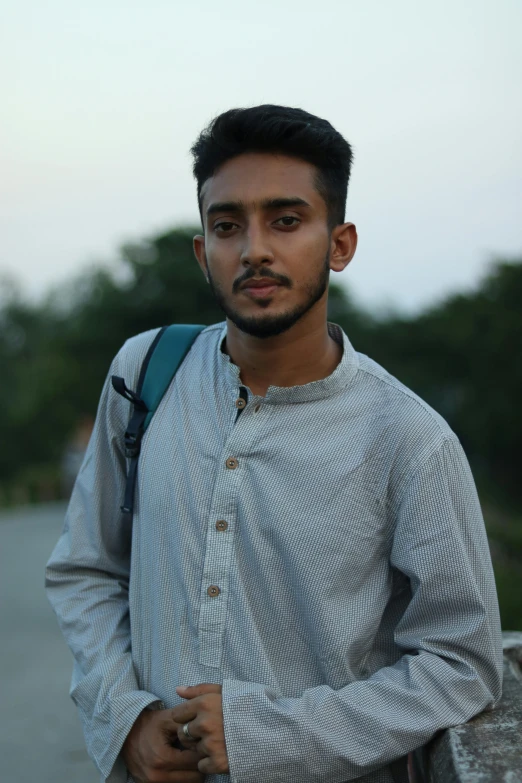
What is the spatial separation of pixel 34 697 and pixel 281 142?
5565mm

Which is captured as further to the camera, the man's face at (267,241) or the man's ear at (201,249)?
the man's ear at (201,249)

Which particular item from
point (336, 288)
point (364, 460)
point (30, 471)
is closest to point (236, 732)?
point (364, 460)

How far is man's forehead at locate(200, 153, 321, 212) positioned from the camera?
2637mm

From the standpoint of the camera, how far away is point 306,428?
2621 millimetres

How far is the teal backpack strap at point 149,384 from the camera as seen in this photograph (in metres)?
2.77

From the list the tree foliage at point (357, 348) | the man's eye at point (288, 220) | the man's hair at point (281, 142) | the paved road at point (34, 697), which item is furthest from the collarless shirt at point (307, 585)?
the tree foliage at point (357, 348)

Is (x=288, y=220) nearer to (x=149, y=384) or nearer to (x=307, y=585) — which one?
(x=149, y=384)

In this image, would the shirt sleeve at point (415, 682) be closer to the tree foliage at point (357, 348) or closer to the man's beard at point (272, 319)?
the man's beard at point (272, 319)

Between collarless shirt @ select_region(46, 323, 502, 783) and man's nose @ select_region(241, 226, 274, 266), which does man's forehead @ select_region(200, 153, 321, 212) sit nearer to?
man's nose @ select_region(241, 226, 274, 266)

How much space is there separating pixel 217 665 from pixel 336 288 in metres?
39.4

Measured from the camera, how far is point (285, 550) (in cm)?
251

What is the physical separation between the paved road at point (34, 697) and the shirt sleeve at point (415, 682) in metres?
3.58

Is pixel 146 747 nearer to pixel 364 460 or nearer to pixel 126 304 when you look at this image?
pixel 364 460

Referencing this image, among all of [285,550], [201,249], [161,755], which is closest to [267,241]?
[201,249]
